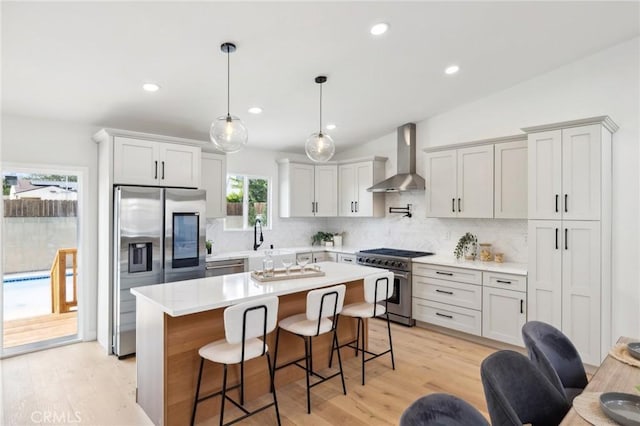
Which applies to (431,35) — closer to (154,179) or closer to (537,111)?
(537,111)

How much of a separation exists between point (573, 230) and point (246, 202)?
14.2ft

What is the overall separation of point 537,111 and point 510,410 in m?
3.94

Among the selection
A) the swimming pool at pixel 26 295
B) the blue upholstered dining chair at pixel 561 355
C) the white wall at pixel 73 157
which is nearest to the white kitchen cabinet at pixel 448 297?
the blue upholstered dining chair at pixel 561 355

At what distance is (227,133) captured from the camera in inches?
109

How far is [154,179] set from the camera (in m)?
4.08

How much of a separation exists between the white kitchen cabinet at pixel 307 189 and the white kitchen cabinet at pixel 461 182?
5.83 feet

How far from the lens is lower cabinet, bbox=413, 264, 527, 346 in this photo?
3898 millimetres

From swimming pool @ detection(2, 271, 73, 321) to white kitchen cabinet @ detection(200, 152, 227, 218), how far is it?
201cm

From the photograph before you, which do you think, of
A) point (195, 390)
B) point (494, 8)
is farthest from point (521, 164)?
point (195, 390)

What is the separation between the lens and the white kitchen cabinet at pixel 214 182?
15.9ft

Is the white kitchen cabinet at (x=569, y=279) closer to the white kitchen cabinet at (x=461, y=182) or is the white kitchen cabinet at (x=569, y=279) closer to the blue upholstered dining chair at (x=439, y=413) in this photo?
the white kitchen cabinet at (x=461, y=182)

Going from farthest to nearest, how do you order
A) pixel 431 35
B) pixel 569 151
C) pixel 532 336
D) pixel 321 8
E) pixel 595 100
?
pixel 595 100, pixel 569 151, pixel 431 35, pixel 321 8, pixel 532 336

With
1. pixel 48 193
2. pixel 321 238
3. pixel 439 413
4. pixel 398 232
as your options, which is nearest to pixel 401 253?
pixel 398 232

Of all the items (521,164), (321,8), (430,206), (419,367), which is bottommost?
(419,367)
